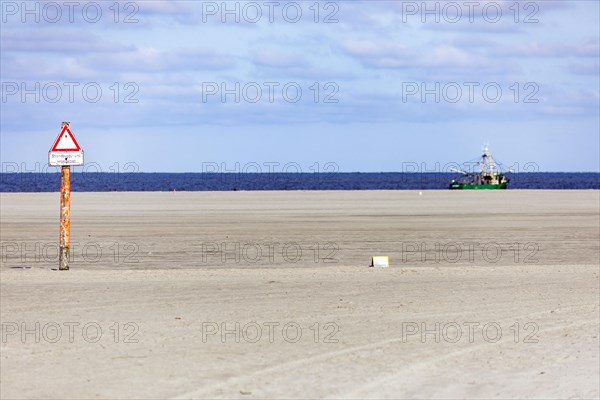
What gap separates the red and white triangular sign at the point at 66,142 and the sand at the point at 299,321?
7.44ft

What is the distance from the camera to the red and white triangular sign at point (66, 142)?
19.5m

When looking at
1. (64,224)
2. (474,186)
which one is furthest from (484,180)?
(64,224)

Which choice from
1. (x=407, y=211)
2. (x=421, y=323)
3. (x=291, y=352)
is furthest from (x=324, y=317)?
(x=407, y=211)

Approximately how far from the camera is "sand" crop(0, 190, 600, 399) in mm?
10398

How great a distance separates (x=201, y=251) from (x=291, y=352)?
1420cm

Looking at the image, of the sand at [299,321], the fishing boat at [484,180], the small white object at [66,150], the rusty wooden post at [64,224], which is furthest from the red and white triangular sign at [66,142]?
the fishing boat at [484,180]

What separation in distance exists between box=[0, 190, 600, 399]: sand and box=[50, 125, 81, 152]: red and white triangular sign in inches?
89.2

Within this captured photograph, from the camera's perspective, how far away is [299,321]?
1389 cm

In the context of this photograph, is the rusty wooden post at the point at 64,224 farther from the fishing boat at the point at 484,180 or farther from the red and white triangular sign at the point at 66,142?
the fishing boat at the point at 484,180

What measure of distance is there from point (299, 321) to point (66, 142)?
750 centimetres

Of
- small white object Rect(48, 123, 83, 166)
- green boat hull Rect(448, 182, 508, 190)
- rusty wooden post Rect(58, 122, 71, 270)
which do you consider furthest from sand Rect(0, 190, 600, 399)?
green boat hull Rect(448, 182, 508, 190)

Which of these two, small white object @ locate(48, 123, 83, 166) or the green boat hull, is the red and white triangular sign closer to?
small white object @ locate(48, 123, 83, 166)

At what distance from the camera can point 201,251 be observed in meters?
25.8

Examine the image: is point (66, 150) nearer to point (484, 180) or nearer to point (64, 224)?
point (64, 224)
